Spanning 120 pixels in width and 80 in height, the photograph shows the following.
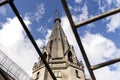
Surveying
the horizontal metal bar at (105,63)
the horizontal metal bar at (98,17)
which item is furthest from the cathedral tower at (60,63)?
the horizontal metal bar at (98,17)

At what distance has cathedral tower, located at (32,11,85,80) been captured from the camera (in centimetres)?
2850

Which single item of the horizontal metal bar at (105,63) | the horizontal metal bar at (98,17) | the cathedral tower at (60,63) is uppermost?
the cathedral tower at (60,63)

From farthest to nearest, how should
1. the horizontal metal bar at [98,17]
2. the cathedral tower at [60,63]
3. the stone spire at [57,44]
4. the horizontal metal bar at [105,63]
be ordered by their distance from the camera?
the stone spire at [57,44], the cathedral tower at [60,63], the horizontal metal bar at [105,63], the horizontal metal bar at [98,17]

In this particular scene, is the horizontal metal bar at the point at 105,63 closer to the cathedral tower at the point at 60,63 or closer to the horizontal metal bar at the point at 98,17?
the horizontal metal bar at the point at 98,17

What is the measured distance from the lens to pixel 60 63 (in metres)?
31.1

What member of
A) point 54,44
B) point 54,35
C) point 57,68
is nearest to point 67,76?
point 57,68

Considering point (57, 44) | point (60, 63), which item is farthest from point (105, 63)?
point (57, 44)

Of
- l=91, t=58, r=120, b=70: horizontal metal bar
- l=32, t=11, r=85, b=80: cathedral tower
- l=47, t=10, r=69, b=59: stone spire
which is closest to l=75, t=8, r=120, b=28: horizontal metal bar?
l=91, t=58, r=120, b=70: horizontal metal bar

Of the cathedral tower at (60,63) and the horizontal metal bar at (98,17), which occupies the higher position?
Result: the cathedral tower at (60,63)

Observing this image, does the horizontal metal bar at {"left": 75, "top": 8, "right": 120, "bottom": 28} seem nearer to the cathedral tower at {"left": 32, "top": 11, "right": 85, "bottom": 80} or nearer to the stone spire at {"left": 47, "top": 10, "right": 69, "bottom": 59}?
the cathedral tower at {"left": 32, "top": 11, "right": 85, "bottom": 80}

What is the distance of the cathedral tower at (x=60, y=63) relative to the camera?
2850cm

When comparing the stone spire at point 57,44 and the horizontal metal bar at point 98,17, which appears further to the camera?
the stone spire at point 57,44

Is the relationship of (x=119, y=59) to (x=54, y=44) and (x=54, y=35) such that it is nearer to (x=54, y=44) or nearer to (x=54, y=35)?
(x=54, y=44)

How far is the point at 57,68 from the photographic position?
97.7 ft
